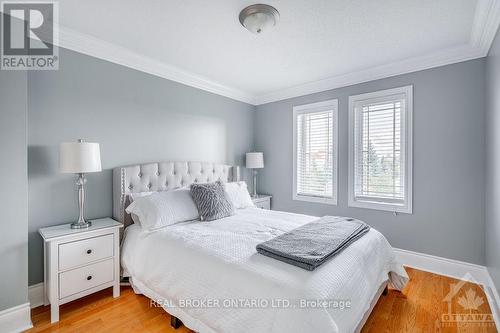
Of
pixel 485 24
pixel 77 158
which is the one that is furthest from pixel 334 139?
pixel 77 158

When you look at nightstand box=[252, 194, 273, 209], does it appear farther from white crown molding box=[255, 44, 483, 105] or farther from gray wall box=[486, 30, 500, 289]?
gray wall box=[486, 30, 500, 289]

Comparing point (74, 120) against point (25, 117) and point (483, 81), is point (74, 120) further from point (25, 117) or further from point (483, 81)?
point (483, 81)

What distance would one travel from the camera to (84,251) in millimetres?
2084

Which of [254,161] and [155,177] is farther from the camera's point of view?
[254,161]

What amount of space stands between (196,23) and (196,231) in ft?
6.07

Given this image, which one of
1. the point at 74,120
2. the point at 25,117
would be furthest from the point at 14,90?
the point at 74,120

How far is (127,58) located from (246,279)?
2.66 metres

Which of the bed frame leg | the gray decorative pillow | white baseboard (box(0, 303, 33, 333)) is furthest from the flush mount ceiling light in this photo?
white baseboard (box(0, 303, 33, 333))

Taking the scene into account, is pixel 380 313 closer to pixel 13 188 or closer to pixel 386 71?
pixel 386 71

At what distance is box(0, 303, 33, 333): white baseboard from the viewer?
5.86 ft

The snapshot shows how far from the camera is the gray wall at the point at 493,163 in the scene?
1.97m

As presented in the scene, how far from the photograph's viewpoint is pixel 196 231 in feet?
7.12

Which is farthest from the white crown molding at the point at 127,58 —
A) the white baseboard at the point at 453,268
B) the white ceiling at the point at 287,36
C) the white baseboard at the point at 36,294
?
the white baseboard at the point at 453,268

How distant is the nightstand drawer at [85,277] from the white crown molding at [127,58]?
208 centimetres
